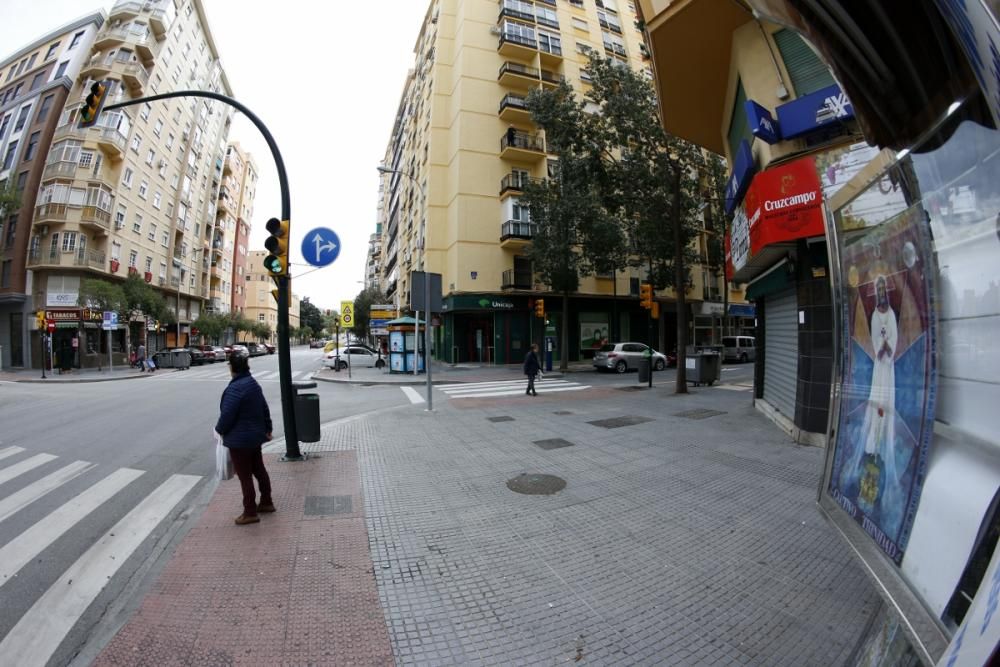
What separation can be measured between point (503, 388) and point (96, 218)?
109 ft

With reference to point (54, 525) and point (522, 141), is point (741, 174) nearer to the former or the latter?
point (54, 525)

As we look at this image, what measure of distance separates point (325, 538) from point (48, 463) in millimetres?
5615

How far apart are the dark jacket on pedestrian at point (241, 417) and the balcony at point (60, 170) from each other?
127 ft

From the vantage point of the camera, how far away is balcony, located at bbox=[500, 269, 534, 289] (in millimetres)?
25922

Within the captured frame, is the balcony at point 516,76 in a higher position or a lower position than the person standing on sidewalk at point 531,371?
higher

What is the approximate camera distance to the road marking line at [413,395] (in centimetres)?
1227

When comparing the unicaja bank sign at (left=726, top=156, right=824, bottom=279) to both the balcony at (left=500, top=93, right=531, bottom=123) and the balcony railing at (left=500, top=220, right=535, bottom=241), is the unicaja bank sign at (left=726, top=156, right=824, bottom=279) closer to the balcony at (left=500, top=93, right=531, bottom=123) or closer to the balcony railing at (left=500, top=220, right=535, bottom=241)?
the balcony railing at (left=500, top=220, right=535, bottom=241)

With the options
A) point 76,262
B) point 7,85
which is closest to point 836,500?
point 76,262

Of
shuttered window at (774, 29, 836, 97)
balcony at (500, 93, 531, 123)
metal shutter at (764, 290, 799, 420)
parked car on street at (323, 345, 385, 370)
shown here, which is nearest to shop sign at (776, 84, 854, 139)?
shuttered window at (774, 29, 836, 97)

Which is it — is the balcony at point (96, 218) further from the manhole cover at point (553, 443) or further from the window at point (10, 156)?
the manhole cover at point (553, 443)

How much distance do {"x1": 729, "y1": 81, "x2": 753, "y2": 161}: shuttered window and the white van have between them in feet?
62.2

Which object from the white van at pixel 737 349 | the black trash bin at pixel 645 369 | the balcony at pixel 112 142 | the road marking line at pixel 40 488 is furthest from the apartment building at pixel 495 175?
the balcony at pixel 112 142

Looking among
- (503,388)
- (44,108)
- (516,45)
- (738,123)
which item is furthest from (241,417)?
(44,108)

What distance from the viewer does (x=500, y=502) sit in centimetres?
452
